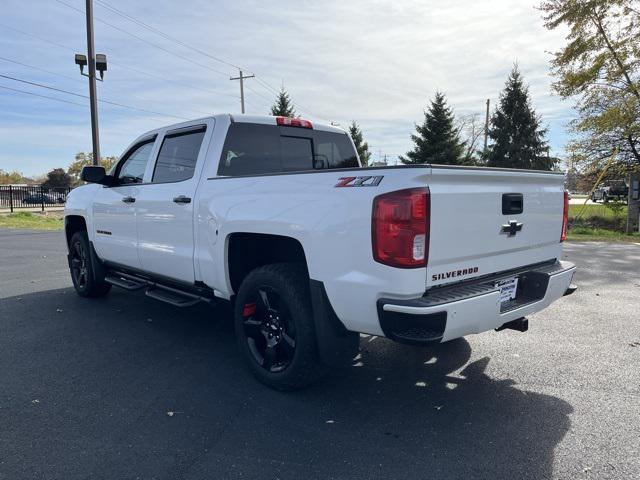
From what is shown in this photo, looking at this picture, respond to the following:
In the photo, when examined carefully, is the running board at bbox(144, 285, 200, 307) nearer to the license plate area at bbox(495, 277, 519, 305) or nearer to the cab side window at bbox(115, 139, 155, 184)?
the cab side window at bbox(115, 139, 155, 184)

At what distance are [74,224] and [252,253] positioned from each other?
379 cm

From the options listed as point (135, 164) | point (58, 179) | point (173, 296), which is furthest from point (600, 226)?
point (58, 179)

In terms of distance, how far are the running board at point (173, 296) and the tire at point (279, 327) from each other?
2.23 feet

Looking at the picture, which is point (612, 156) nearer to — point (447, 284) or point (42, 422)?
point (447, 284)

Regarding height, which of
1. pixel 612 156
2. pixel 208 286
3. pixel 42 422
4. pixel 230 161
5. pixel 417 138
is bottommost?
pixel 42 422

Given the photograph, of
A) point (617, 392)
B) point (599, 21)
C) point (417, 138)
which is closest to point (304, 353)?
point (617, 392)

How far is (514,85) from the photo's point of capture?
30375mm

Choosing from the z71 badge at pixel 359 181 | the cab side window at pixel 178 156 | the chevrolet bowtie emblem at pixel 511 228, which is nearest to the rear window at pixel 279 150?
the cab side window at pixel 178 156

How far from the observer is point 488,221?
3.02 metres

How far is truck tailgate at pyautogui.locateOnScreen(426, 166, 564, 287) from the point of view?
2.73 m

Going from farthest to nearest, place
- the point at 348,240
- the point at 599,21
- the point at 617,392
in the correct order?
the point at 599,21 → the point at 617,392 → the point at 348,240

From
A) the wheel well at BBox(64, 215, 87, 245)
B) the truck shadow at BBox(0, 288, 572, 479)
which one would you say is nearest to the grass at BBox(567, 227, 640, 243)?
the truck shadow at BBox(0, 288, 572, 479)

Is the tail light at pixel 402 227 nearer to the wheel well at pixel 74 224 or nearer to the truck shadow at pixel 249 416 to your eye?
the truck shadow at pixel 249 416

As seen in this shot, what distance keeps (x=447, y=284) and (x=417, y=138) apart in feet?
90.6
